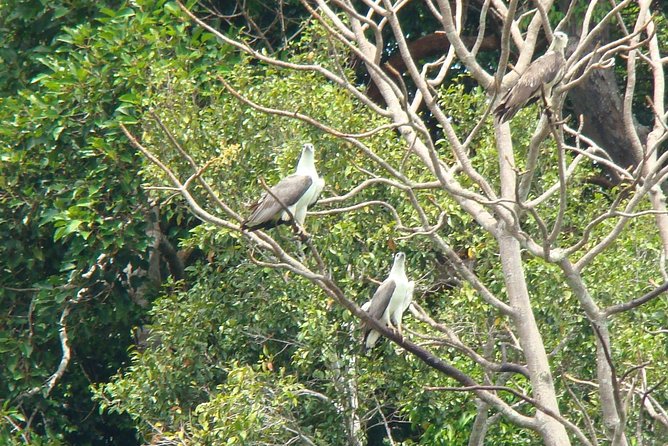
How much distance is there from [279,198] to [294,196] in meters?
0.13

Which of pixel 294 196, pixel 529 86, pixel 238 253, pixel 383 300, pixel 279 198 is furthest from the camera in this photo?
pixel 238 253

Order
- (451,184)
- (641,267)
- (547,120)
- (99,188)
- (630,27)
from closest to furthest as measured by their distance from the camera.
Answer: (547,120) < (451,184) < (641,267) < (99,188) < (630,27)

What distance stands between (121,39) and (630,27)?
5037mm

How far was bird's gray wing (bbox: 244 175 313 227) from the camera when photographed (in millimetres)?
7215

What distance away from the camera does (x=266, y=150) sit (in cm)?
904

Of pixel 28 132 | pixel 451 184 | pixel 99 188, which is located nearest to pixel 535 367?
pixel 451 184

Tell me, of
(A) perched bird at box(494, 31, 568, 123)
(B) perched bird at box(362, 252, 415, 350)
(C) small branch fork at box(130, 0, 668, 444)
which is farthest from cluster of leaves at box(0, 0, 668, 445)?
(A) perched bird at box(494, 31, 568, 123)

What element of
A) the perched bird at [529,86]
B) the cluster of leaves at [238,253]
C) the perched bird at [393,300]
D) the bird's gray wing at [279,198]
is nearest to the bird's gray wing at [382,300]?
the perched bird at [393,300]

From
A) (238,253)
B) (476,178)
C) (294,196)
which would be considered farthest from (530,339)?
(238,253)

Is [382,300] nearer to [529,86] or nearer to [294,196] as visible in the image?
[294,196]

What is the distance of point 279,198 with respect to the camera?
7496mm

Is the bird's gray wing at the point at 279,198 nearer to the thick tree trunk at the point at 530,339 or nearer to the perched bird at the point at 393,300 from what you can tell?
the perched bird at the point at 393,300

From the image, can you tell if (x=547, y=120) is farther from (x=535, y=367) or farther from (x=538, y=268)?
(x=538, y=268)

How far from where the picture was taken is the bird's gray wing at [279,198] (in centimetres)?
721
